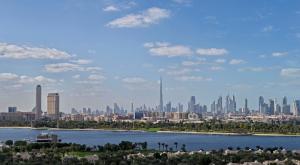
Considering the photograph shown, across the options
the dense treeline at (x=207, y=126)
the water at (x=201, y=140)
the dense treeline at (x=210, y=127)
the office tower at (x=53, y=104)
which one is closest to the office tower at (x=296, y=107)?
the office tower at (x=53, y=104)

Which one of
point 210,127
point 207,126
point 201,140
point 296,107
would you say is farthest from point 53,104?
point 201,140

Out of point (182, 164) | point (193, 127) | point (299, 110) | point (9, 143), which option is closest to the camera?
point (182, 164)

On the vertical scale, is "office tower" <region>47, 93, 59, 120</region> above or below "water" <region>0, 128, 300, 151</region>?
above

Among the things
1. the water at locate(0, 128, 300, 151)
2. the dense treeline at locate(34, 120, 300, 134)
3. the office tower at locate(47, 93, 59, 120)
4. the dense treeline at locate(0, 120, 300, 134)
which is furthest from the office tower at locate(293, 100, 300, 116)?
the water at locate(0, 128, 300, 151)

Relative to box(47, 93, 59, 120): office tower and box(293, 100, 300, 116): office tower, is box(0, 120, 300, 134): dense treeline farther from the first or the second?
box(293, 100, 300, 116): office tower

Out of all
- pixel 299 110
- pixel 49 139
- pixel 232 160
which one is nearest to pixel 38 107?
pixel 299 110

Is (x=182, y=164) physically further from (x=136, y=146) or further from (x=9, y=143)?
(x=9, y=143)

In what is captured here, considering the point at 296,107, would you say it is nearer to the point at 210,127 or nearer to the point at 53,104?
the point at 53,104

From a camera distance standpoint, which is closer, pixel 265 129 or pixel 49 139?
pixel 49 139

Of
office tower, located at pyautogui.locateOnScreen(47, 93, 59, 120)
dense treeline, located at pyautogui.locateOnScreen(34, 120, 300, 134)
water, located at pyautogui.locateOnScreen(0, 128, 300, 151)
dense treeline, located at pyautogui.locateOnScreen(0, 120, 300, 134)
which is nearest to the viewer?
water, located at pyautogui.locateOnScreen(0, 128, 300, 151)

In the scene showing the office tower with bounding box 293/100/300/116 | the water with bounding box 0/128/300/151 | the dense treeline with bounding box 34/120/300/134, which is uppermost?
the office tower with bounding box 293/100/300/116
